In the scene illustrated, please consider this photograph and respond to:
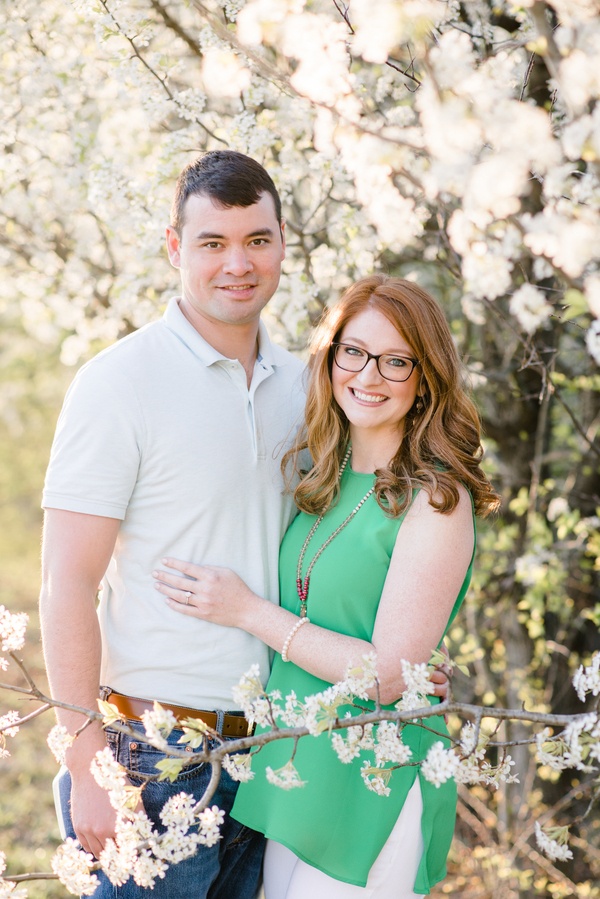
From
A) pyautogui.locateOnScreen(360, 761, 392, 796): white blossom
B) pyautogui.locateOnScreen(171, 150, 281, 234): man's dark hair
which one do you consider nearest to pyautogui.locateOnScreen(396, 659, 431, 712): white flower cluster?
pyautogui.locateOnScreen(360, 761, 392, 796): white blossom

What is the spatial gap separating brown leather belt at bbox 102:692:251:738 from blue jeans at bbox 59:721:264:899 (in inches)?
1.4

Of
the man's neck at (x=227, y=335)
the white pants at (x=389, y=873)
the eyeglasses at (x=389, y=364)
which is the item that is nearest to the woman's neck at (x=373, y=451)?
the eyeglasses at (x=389, y=364)

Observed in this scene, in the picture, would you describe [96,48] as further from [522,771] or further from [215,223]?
[522,771]

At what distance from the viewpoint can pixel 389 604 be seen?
2391mm

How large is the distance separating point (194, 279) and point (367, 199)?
3.38ft

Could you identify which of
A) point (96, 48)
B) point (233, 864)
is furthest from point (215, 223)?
point (96, 48)

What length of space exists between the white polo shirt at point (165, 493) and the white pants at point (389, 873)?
51 centimetres

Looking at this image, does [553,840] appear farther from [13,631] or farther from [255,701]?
[13,631]

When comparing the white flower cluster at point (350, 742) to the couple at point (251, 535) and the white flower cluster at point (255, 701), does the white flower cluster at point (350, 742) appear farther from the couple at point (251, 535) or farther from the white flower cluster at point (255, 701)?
the couple at point (251, 535)

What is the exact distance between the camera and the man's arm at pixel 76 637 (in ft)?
7.48

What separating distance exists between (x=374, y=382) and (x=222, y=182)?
0.73 meters

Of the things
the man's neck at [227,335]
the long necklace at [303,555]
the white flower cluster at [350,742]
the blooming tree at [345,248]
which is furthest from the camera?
the blooming tree at [345,248]

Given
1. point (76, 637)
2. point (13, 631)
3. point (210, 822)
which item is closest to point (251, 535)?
point (76, 637)

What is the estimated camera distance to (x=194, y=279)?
263 centimetres
